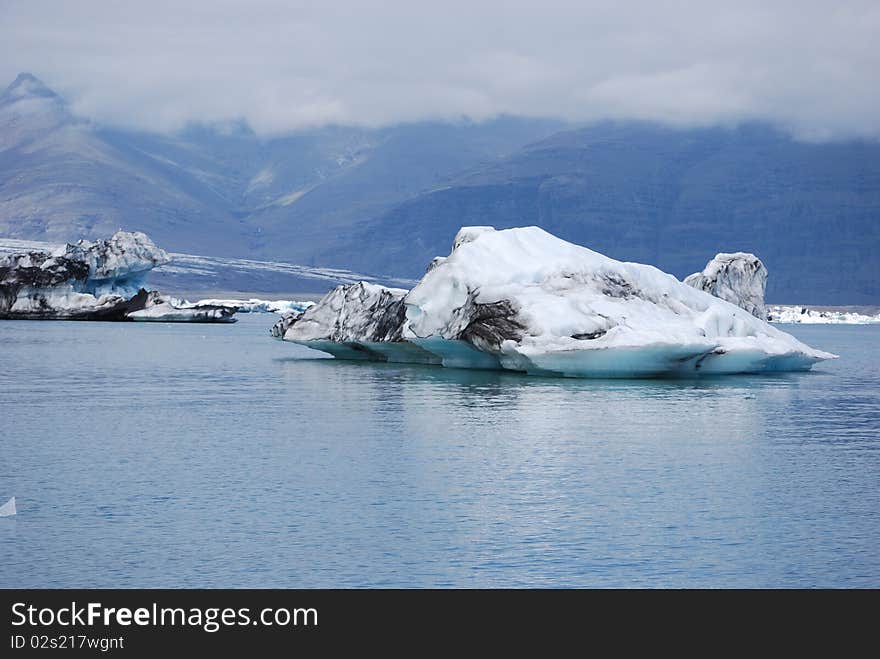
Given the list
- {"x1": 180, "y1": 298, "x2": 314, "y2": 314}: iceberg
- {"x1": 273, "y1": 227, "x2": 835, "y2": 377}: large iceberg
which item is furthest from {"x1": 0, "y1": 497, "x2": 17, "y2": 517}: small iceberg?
{"x1": 180, "y1": 298, "x2": 314, "y2": 314}: iceberg

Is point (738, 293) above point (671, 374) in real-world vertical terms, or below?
above

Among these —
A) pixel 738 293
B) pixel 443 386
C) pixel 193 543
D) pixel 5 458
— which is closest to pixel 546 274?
pixel 443 386

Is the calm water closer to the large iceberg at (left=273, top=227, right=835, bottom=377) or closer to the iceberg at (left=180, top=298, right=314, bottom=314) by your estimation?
the large iceberg at (left=273, top=227, right=835, bottom=377)

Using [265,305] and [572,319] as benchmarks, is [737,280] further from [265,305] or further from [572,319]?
[265,305]

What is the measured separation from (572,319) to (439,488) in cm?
1514

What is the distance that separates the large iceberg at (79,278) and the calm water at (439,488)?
56141 millimetres

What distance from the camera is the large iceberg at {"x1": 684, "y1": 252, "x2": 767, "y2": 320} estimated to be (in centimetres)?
6391

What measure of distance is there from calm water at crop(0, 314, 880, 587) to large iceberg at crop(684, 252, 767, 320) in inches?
1306

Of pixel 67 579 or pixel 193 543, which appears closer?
pixel 67 579

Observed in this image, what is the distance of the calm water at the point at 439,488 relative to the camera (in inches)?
484

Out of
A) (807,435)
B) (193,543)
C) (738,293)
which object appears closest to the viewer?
(193,543)
